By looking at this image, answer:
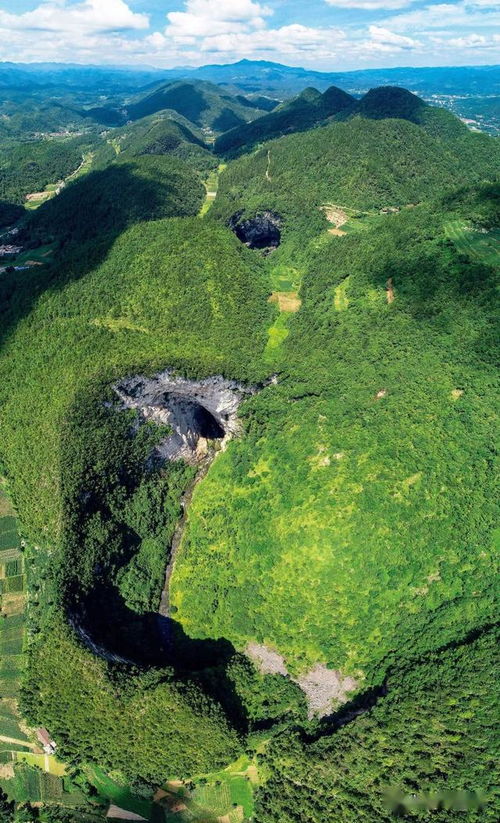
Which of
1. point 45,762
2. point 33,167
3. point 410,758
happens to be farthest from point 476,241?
point 33,167

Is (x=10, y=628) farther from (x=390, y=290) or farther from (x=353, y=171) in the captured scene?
(x=353, y=171)

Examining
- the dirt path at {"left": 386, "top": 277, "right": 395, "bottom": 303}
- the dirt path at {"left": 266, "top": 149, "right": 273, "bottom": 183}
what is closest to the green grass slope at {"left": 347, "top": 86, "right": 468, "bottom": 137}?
the dirt path at {"left": 266, "top": 149, "right": 273, "bottom": 183}

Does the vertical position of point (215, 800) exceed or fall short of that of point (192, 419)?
it falls short

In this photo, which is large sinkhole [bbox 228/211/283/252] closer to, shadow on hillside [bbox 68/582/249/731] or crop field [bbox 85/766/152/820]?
shadow on hillside [bbox 68/582/249/731]

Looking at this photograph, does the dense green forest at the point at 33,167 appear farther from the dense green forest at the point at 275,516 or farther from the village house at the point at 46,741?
the village house at the point at 46,741

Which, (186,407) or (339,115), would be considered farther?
(339,115)

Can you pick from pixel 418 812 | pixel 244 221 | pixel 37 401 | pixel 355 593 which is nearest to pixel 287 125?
pixel 244 221

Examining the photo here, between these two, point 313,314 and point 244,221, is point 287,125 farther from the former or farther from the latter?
point 313,314
